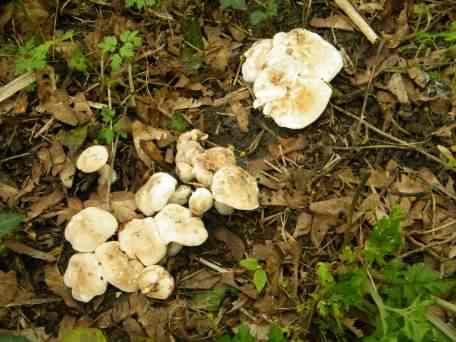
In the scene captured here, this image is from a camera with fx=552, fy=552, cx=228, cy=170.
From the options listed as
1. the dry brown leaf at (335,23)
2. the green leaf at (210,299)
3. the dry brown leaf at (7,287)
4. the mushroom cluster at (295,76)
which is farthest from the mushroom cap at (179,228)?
the dry brown leaf at (335,23)

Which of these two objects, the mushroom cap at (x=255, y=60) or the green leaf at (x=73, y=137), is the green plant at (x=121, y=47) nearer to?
the green leaf at (x=73, y=137)

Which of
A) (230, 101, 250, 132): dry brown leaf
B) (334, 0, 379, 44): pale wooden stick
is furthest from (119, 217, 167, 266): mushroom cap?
(334, 0, 379, 44): pale wooden stick

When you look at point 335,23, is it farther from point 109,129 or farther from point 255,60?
point 109,129

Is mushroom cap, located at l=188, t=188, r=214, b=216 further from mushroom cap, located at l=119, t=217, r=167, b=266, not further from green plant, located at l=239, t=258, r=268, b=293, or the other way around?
green plant, located at l=239, t=258, r=268, b=293

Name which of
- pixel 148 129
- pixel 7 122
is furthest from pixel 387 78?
pixel 7 122

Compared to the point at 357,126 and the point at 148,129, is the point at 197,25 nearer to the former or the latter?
the point at 148,129

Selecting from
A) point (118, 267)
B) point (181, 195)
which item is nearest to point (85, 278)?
point (118, 267)
